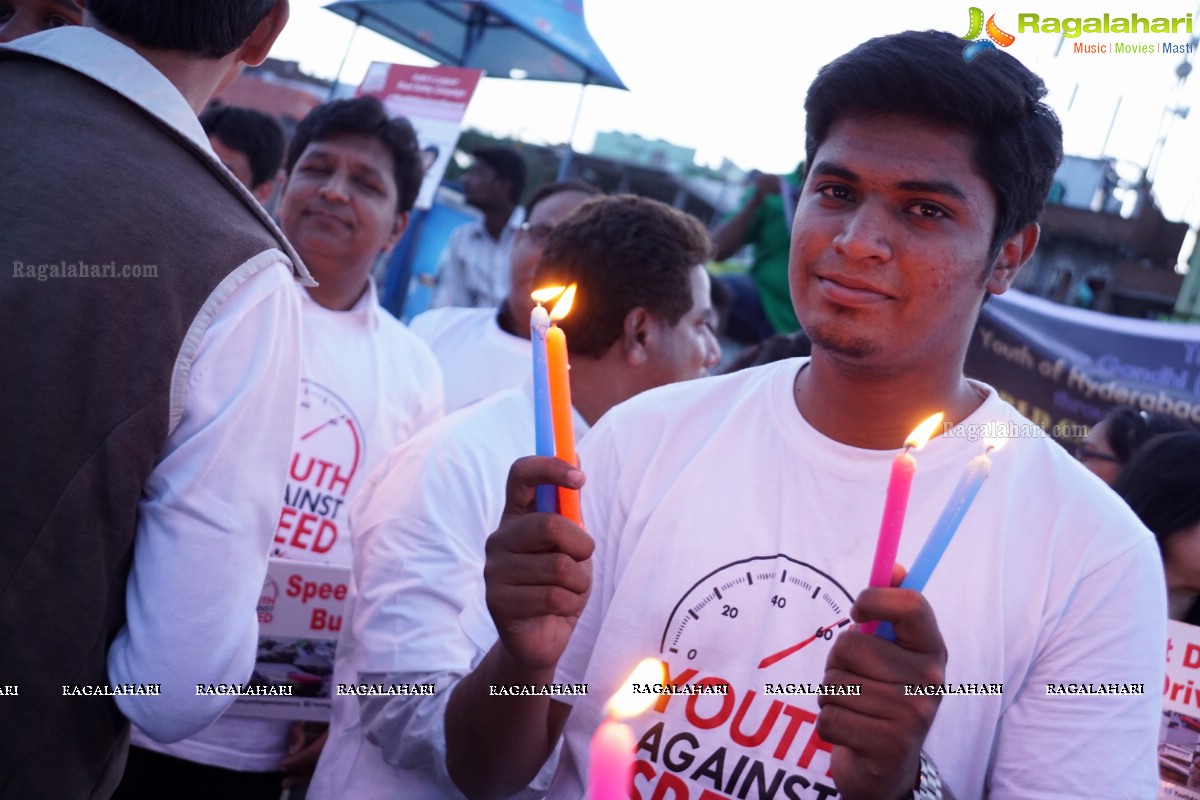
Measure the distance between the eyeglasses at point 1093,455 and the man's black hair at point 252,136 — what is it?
12.5 feet

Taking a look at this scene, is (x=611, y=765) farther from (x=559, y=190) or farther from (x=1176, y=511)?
(x=559, y=190)

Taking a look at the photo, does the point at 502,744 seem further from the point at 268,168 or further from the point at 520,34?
the point at 520,34

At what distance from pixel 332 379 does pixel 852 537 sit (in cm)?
195

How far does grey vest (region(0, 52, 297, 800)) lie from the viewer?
156 cm

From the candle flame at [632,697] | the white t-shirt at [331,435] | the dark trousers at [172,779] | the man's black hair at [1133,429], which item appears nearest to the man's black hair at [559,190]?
the white t-shirt at [331,435]

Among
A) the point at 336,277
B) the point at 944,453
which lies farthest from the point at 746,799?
the point at 336,277

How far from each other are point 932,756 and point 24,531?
4.50 feet

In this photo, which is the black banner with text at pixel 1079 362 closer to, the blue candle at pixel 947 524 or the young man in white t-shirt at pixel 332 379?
the young man in white t-shirt at pixel 332 379

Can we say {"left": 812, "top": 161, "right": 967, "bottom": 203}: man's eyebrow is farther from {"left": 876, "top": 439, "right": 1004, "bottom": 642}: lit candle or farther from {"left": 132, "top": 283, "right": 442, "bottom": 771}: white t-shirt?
{"left": 132, "top": 283, "right": 442, "bottom": 771}: white t-shirt

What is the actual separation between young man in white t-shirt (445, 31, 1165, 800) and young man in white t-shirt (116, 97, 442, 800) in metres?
1.16

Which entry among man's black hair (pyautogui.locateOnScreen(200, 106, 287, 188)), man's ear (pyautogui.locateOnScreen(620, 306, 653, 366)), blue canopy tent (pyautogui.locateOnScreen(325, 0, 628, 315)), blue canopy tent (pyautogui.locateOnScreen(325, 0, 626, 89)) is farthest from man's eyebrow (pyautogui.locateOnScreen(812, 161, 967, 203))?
blue canopy tent (pyautogui.locateOnScreen(325, 0, 626, 89))

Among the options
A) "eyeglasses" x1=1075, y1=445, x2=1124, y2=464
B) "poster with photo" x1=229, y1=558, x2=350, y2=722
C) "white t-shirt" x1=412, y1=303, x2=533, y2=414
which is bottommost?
"poster with photo" x1=229, y1=558, x2=350, y2=722

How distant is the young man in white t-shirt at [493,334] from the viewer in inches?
171

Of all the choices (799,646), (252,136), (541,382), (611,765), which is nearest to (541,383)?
(541,382)
